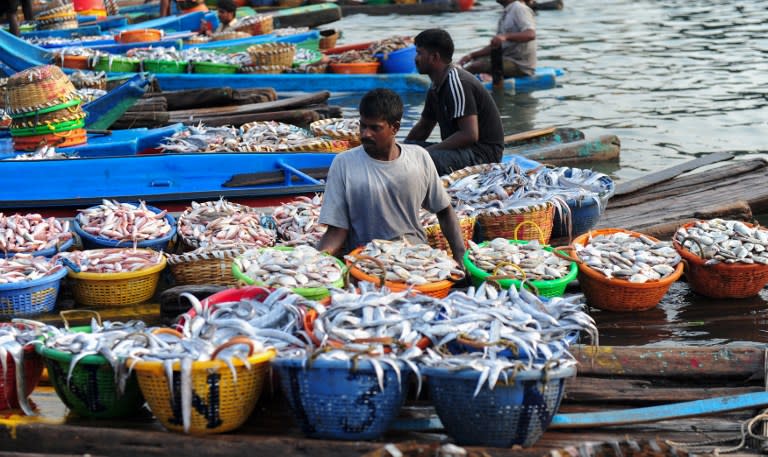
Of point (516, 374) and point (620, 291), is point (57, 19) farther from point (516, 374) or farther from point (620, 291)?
point (516, 374)

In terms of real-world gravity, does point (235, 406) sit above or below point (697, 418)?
above

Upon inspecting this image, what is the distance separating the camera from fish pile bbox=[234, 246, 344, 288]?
509 centimetres

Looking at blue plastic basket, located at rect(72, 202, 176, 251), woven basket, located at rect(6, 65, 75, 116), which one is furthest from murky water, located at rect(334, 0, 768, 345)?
woven basket, located at rect(6, 65, 75, 116)

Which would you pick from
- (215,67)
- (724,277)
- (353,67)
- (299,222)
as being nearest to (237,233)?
(299,222)

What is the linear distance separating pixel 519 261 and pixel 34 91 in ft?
15.8

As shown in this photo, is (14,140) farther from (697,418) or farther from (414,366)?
(697,418)

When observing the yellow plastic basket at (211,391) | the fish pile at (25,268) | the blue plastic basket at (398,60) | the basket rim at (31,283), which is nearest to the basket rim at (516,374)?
the yellow plastic basket at (211,391)

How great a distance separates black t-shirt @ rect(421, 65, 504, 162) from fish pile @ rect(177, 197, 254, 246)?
172cm

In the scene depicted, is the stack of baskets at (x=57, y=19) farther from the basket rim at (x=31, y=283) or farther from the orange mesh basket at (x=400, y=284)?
the orange mesh basket at (x=400, y=284)

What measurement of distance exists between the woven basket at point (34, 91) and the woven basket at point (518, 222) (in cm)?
407

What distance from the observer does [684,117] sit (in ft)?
45.6

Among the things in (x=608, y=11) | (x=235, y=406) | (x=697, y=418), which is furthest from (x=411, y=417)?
(x=608, y=11)

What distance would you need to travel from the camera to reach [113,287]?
5988mm

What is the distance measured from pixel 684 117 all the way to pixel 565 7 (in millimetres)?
13774
